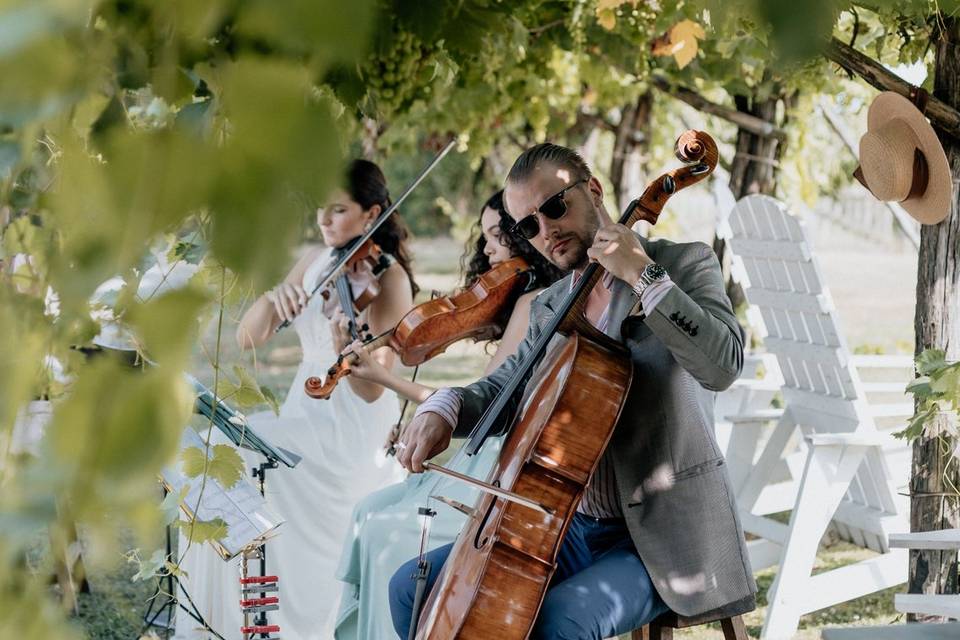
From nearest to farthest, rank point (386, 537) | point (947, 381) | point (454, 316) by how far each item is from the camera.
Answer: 1. point (947, 381)
2. point (386, 537)
3. point (454, 316)

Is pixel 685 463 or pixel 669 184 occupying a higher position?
pixel 669 184

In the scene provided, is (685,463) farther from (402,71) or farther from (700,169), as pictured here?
(402,71)

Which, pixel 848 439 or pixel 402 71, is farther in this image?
pixel 848 439

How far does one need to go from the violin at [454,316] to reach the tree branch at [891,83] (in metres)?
1.11

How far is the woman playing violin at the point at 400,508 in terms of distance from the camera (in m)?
2.97

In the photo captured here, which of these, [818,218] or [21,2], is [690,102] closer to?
[21,2]

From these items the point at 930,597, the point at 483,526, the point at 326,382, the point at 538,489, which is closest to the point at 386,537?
the point at 326,382

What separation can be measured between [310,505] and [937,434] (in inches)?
75.9

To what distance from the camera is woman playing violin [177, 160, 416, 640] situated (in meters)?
3.61

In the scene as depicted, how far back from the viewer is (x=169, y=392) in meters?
0.38

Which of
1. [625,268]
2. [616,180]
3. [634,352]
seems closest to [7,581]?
[625,268]

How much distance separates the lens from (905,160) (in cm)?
278

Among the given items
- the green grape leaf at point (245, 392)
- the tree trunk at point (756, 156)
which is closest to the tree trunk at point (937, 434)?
the green grape leaf at point (245, 392)

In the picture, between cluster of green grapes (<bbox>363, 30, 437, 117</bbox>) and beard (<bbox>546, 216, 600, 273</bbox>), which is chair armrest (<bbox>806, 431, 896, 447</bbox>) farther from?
cluster of green grapes (<bbox>363, 30, 437, 117</bbox>)
